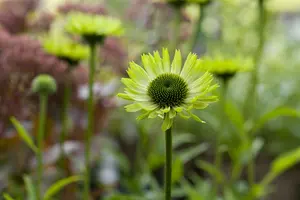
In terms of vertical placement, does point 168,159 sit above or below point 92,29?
below

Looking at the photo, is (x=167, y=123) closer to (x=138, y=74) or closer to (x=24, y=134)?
(x=138, y=74)

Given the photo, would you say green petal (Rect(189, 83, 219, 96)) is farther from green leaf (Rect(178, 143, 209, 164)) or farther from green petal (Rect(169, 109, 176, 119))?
green leaf (Rect(178, 143, 209, 164))

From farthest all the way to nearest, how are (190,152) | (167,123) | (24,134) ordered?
(190,152)
(24,134)
(167,123)

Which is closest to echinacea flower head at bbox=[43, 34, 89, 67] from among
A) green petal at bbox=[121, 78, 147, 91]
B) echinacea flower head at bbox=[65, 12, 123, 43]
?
echinacea flower head at bbox=[65, 12, 123, 43]

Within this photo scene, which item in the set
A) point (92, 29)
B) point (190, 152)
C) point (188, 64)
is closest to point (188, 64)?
point (188, 64)

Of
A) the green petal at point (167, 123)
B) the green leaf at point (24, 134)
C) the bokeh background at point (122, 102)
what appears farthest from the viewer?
the bokeh background at point (122, 102)

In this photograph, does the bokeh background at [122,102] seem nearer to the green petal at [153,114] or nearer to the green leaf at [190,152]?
the green leaf at [190,152]

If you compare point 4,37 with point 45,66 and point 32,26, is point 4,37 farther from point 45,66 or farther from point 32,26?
point 32,26

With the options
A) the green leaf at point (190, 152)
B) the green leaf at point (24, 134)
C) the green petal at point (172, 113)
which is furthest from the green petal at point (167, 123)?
the green leaf at point (190, 152)
